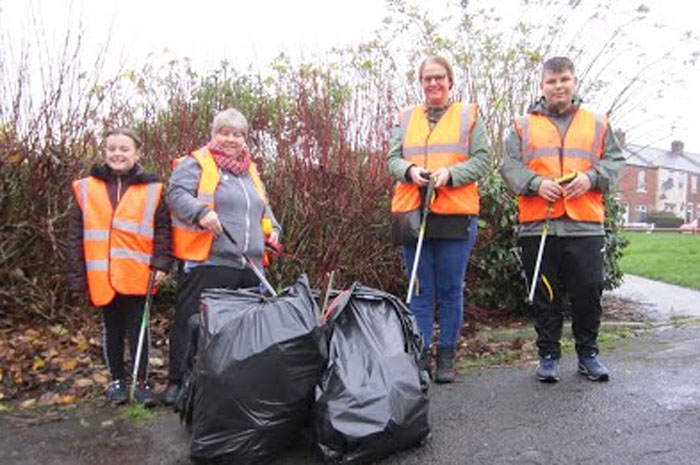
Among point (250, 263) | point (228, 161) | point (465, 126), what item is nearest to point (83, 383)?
point (250, 263)

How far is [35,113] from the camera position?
4.78 m

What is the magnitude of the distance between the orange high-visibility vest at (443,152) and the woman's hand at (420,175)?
0.09 meters

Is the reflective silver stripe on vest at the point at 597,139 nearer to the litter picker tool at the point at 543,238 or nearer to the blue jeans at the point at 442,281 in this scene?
the litter picker tool at the point at 543,238

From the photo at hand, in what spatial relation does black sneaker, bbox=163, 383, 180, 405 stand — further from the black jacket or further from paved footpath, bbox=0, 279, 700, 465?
the black jacket

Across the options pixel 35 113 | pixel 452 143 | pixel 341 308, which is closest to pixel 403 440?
pixel 341 308

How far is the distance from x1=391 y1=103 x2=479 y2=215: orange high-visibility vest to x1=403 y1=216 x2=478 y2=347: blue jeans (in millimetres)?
186

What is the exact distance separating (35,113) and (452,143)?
3.20 meters

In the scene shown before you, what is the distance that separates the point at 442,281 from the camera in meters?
3.87

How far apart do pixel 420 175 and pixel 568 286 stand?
1198 millimetres

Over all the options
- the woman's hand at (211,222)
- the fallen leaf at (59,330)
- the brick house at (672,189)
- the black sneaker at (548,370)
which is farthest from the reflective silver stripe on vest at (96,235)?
the brick house at (672,189)

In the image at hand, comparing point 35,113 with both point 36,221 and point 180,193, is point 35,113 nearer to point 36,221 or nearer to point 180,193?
point 36,221

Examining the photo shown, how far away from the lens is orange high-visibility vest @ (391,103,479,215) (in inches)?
148

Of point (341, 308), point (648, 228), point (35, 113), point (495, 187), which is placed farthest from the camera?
point (648, 228)

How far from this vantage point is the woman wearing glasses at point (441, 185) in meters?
3.76
